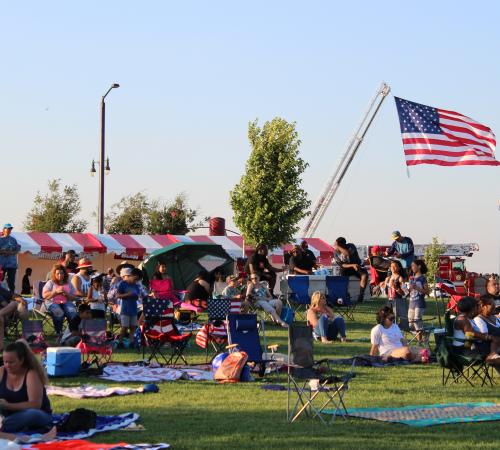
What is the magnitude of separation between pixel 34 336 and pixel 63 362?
1824 mm

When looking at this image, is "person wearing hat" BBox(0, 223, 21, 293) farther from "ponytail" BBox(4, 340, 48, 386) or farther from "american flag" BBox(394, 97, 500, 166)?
"ponytail" BBox(4, 340, 48, 386)

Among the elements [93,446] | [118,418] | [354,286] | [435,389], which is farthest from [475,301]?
[354,286]

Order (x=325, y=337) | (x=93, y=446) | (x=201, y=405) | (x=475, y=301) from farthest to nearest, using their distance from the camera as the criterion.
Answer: (x=325, y=337) < (x=475, y=301) < (x=201, y=405) < (x=93, y=446)

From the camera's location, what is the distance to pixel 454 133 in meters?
22.0

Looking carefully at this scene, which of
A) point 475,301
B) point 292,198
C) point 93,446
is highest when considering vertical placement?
point 292,198

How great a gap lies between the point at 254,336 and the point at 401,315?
527 centimetres

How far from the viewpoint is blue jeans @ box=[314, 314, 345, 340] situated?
63.2ft

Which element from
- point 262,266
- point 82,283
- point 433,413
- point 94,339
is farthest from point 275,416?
point 262,266

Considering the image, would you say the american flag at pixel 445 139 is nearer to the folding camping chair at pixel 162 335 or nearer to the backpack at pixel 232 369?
the folding camping chair at pixel 162 335

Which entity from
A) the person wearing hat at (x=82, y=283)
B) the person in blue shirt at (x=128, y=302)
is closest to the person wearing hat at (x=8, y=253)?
the person wearing hat at (x=82, y=283)

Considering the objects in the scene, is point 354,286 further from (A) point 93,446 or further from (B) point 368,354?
A: (A) point 93,446

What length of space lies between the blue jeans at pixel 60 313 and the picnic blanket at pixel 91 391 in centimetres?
562

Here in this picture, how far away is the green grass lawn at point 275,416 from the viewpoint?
922cm

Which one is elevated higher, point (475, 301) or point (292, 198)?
point (292, 198)
